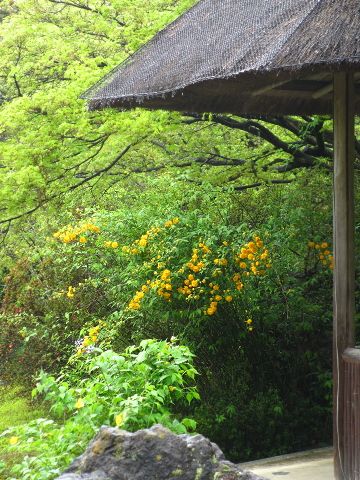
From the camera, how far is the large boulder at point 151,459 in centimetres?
300

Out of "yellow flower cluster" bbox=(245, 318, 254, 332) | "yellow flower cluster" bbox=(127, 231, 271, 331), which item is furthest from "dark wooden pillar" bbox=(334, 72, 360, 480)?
"yellow flower cluster" bbox=(245, 318, 254, 332)

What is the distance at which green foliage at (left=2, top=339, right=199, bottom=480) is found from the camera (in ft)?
13.1

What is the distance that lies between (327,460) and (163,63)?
3.21 metres

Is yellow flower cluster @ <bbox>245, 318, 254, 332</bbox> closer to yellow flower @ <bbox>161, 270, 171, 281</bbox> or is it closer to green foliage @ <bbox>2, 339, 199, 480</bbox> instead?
yellow flower @ <bbox>161, 270, 171, 281</bbox>

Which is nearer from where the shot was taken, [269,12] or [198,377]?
[269,12]

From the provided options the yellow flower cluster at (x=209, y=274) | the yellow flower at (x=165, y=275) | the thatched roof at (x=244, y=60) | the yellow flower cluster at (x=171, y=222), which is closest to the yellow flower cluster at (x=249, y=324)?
the yellow flower cluster at (x=209, y=274)

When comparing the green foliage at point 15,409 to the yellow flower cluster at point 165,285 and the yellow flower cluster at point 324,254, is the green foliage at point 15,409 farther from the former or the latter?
the yellow flower cluster at point 324,254

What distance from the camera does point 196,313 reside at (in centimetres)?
702

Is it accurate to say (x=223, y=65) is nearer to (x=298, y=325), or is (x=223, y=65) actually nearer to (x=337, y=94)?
(x=337, y=94)

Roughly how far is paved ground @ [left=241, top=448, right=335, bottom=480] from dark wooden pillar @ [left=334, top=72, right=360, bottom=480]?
591 millimetres

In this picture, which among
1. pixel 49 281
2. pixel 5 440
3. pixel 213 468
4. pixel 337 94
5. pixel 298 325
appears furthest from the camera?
pixel 49 281

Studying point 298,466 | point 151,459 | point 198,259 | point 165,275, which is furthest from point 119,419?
point 198,259

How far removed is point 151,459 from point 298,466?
3465 mm

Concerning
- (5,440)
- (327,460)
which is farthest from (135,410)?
(5,440)
